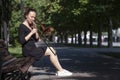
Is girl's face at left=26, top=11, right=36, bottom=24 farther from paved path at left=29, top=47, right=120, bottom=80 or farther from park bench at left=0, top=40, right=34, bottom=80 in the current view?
paved path at left=29, top=47, right=120, bottom=80

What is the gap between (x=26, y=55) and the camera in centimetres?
1016

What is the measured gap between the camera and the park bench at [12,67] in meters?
8.80

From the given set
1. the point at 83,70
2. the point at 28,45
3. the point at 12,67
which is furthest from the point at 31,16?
the point at 83,70

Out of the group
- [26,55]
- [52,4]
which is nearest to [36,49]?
[26,55]

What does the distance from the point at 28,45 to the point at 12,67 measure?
4.89 ft

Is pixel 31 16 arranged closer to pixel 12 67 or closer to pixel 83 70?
pixel 12 67

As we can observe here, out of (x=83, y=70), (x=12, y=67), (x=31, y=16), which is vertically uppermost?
(x=31, y=16)

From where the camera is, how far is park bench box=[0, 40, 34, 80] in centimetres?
880

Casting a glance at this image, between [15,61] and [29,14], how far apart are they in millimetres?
1331

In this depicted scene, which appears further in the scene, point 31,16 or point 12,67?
point 31,16

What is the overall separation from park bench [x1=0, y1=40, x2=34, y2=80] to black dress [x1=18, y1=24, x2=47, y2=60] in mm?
886

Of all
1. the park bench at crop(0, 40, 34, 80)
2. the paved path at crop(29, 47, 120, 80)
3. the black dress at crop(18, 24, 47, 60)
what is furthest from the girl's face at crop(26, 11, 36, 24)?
the paved path at crop(29, 47, 120, 80)

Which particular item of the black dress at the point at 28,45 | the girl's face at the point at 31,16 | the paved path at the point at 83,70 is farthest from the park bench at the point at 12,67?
the paved path at the point at 83,70

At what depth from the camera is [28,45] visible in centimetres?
1023
